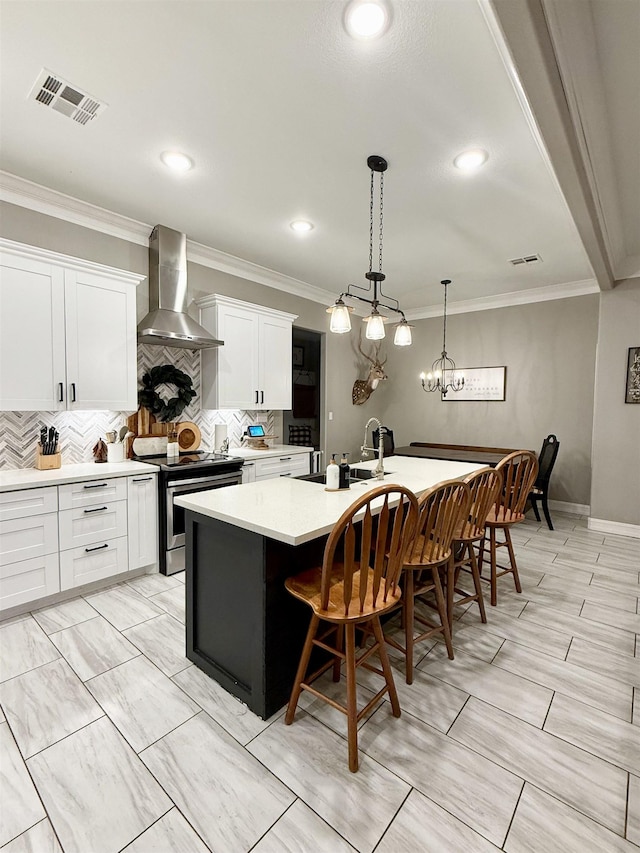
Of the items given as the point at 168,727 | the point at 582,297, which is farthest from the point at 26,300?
the point at 582,297

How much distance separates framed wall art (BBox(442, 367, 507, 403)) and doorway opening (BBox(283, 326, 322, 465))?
7.17 feet

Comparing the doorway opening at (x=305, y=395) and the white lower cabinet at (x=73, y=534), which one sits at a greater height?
the doorway opening at (x=305, y=395)

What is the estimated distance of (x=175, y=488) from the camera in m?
3.29

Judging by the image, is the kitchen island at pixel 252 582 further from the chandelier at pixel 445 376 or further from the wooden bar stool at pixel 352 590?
the chandelier at pixel 445 376

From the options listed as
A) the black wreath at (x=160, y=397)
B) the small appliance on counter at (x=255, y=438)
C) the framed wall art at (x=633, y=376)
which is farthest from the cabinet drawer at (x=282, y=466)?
the framed wall art at (x=633, y=376)

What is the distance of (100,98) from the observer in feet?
6.84

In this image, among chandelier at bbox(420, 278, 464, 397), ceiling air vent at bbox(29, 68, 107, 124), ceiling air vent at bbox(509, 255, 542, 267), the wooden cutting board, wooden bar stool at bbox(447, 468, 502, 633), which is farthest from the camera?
chandelier at bbox(420, 278, 464, 397)

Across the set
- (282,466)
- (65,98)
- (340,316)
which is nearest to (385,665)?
(340,316)

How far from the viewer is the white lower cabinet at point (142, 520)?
3172 mm

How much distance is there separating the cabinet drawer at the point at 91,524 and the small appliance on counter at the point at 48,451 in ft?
1.61

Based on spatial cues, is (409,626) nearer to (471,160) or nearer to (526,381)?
(471,160)

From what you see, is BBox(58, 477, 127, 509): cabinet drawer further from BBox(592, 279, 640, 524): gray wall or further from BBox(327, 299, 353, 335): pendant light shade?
BBox(592, 279, 640, 524): gray wall


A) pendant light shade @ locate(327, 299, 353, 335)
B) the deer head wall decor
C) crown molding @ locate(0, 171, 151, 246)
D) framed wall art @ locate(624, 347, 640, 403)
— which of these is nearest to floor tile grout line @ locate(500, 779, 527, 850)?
pendant light shade @ locate(327, 299, 353, 335)

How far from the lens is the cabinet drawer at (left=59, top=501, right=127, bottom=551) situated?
2827mm
